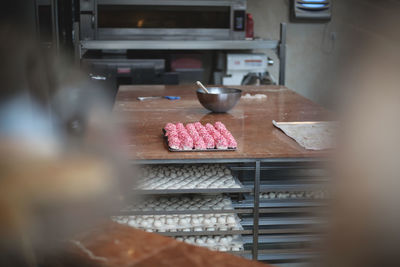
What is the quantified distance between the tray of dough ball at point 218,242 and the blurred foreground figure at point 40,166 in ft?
1.06

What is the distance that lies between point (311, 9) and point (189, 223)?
4.02 meters

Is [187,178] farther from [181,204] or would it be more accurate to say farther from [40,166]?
[40,166]

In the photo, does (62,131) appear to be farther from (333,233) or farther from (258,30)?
(258,30)

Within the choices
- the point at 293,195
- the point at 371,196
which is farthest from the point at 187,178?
the point at 371,196

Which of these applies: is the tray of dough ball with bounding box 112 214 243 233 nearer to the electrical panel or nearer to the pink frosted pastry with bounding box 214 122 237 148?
the pink frosted pastry with bounding box 214 122 237 148

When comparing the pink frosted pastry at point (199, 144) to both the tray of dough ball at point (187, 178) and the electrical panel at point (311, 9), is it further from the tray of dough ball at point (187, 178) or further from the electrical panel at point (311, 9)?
the electrical panel at point (311, 9)

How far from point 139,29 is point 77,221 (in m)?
3.95

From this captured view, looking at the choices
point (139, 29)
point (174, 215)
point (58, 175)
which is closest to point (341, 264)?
point (58, 175)

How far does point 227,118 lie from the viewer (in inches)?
92.4

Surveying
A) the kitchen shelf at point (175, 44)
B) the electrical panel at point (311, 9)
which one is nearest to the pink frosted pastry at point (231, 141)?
the kitchen shelf at point (175, 44)

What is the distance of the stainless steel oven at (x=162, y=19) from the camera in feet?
14.4

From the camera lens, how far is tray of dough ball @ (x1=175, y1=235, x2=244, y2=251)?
177cm

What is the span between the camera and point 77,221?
684 millimetres

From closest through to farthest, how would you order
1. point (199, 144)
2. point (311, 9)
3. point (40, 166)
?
1. point (40, 166)
2. point (199, 144)
3. point (311, 9)
